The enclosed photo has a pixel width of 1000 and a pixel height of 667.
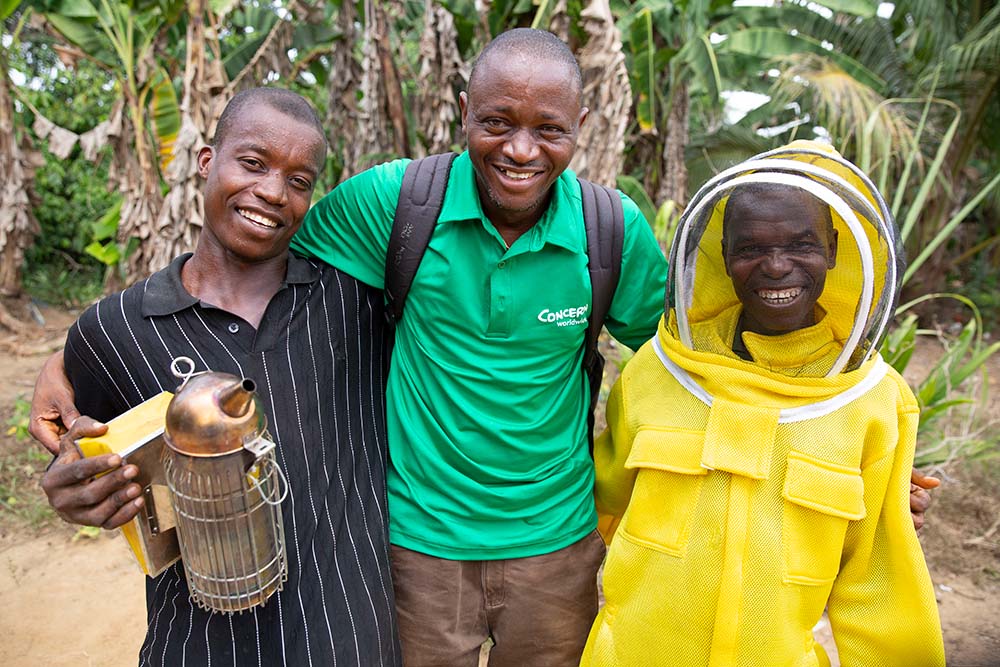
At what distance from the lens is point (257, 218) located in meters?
1.69

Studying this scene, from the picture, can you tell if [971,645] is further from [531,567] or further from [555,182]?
[555,182]

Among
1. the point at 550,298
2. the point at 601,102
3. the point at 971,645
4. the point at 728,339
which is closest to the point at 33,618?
the point at 550,298

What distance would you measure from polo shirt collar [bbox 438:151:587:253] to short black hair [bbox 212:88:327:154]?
14.1 inches

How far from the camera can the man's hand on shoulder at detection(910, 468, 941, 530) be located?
5.39 ft

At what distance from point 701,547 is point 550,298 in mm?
690

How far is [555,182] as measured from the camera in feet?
6.32

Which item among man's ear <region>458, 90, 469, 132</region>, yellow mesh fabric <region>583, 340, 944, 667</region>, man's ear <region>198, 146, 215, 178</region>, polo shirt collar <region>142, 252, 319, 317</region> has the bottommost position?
yellow mesh fabric <region>583, 340, 944, 667</region>

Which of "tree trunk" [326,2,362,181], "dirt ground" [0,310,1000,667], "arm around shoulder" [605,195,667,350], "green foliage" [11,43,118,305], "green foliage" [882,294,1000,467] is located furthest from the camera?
"green foliage" [11,43,118,305]

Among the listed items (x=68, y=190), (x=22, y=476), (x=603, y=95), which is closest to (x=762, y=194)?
(x=603, y=95)

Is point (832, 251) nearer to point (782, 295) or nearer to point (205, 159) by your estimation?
point (782, 295)

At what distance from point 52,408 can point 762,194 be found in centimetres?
165

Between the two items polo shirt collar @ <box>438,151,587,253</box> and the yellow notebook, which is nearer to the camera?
the yellow notebook

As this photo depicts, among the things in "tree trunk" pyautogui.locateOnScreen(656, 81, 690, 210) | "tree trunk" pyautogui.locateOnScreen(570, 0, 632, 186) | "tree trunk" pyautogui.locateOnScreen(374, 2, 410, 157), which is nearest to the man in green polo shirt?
"tree trunk" pyautogui.locateOnScreen(570, 0, 632, 186)

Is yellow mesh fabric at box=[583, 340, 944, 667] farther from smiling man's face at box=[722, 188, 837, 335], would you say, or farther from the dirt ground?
the dirt ground
